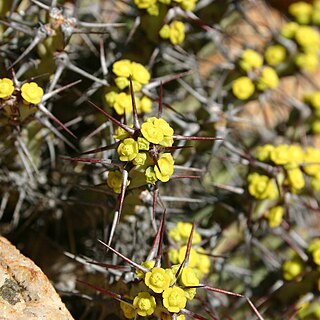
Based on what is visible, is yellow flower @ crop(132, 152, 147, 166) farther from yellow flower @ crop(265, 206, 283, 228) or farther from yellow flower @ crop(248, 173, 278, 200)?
yellow flower @ crop(265, 206, 283, 228)

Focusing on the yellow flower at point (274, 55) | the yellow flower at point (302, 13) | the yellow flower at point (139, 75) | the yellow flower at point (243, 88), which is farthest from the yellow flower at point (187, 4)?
the yellow flower at point (302, 13)

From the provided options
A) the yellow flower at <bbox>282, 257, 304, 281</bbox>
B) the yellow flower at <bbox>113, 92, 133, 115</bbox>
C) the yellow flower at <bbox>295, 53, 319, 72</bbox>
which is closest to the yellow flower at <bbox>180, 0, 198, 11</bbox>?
the yellow flower at <bbox>113, 92, 133, 115</bbox>

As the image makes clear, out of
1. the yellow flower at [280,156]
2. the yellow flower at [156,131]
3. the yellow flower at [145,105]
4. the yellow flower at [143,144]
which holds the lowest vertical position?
the yellow flower at [280,156]

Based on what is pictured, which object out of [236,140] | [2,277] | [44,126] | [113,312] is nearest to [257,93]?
[236,140]

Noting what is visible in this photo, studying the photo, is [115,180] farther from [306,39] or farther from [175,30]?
[306,39]

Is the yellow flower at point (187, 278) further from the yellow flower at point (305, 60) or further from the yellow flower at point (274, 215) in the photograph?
the yellow flower at point (305, 60)

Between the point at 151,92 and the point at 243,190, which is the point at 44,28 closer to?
the point at 151,92
